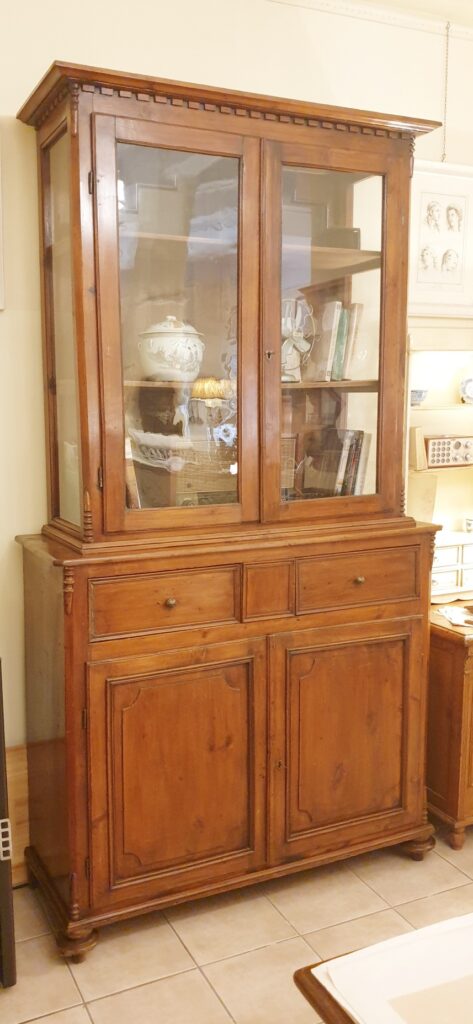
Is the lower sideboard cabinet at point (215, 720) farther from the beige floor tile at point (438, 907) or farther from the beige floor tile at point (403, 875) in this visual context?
the beige floor tile at point (438, 907)

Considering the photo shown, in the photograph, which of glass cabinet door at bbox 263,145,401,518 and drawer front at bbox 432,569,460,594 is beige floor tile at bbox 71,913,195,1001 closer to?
glass cabinet door at bbox 263,145,401,518

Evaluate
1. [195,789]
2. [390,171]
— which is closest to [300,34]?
[390,171]

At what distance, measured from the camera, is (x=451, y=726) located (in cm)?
271

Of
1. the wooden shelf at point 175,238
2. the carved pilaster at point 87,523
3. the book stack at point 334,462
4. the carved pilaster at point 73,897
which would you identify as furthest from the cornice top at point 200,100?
the carved pilaster at point 73,897

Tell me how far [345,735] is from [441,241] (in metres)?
1.68

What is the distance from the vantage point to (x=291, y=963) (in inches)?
85.7

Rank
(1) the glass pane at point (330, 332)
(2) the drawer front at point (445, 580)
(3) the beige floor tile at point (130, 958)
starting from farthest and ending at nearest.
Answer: (2) the drawer front at point (445, 580)
(1) the glass pane at point (330, 332)
(3) the beige floor tile at point (130, 958)

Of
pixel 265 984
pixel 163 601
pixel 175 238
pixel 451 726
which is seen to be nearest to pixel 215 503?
pixel 163 601

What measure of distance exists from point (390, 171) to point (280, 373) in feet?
2.13

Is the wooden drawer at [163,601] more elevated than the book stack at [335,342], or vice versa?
the book stack at [335,342]

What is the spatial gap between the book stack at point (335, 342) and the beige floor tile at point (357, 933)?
1469mm

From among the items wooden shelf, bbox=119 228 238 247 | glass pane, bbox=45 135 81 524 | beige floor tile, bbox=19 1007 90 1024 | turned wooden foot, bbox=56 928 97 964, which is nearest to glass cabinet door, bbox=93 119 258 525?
wooden shelf, bbox=119 228 238 247

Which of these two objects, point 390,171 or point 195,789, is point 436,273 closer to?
point 390,171

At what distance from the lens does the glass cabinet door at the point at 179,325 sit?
212 centimetres
